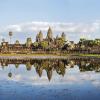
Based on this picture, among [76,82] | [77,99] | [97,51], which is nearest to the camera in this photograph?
[77,99]

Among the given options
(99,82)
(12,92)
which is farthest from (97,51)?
(12,92)

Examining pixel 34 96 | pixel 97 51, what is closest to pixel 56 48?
pixel 97 51

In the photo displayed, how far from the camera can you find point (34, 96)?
109 feet

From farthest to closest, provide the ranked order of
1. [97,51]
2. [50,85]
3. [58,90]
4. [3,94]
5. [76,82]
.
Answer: [97,51], [76,82], [50,85], [58,90], [3,94]

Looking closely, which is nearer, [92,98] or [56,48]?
[92,98]

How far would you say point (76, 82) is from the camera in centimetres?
4522

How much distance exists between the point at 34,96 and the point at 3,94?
294 centimetres

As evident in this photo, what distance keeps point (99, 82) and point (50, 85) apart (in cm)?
694

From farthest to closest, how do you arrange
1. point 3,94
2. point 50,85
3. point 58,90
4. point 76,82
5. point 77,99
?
1. point 76,82
2. point 50,85
3. point 58,90
4. point 3,94
5. point 77,99

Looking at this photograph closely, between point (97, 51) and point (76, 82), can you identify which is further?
point (97, 51)

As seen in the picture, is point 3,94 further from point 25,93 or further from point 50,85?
point 50,85

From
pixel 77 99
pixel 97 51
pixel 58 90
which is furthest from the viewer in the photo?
pixel 97 51

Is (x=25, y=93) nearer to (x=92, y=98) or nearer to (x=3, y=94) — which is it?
(x=3, y=94)

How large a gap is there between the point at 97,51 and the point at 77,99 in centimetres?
16063
